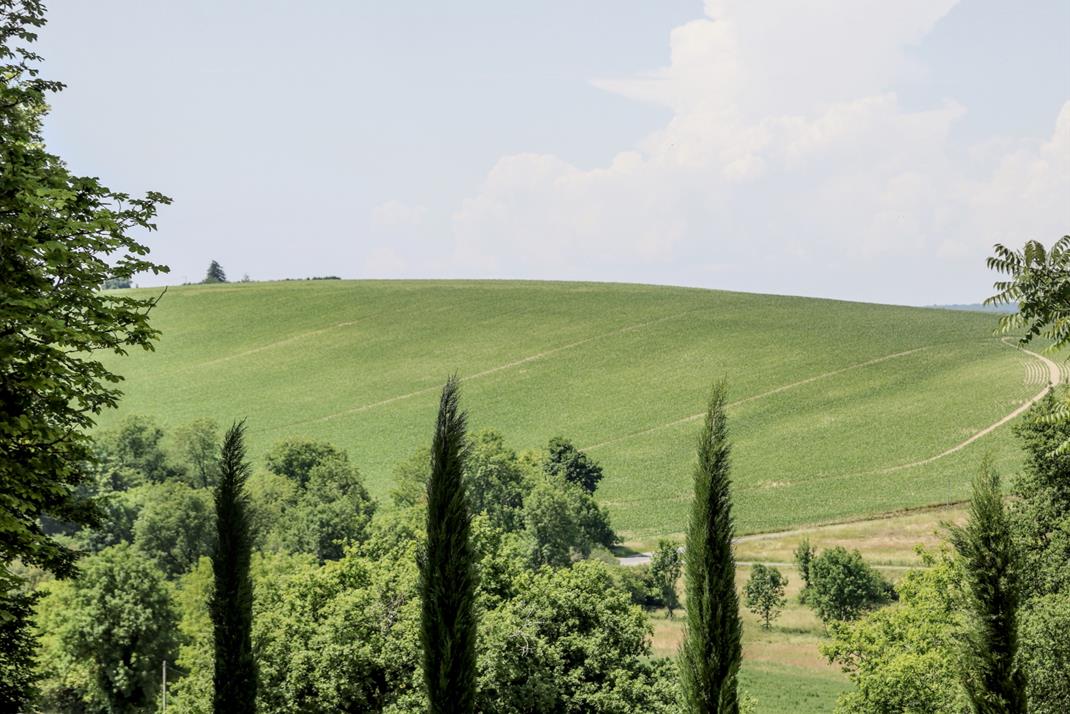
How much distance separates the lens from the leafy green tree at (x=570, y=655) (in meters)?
25.4

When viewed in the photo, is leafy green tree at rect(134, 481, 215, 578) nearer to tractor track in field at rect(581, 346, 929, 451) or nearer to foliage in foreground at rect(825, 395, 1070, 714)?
tractor track in field at rect(581, 346, 929, 451)

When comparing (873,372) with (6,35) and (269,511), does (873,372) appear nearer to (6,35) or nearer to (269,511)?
(269,511)

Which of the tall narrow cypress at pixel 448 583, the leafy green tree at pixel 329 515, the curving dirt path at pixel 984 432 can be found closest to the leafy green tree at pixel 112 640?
the leafy green tree at pixel 329 515

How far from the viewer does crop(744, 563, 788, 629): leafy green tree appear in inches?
2334

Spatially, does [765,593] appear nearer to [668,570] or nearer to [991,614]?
[668,570]

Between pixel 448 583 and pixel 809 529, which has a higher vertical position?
pixel 448 583

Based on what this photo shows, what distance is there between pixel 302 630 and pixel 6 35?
698 inches

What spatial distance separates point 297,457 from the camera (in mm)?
80562

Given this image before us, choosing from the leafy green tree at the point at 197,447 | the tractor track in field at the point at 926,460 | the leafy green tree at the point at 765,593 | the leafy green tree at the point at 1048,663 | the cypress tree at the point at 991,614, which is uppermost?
the leafy green tree at the point at 197,447

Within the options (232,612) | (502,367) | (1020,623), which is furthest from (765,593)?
(502,367)

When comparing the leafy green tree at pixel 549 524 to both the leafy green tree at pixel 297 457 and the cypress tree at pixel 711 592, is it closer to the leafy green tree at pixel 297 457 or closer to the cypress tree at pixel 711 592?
the leafy green tree at pixel 297 457

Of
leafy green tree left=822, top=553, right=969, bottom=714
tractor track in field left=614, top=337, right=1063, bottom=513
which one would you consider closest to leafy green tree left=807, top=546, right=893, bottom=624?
tractor track in field left=614, top=337, right=1063, bottom=513

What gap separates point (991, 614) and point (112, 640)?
→ 133 ft

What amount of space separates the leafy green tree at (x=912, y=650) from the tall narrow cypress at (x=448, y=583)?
14164mm
